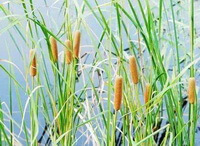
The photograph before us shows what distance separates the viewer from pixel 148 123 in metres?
1.35

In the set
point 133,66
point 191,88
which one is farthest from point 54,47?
point 191,88

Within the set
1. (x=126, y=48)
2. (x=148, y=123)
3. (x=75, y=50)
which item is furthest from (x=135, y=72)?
(x=126, y=48)

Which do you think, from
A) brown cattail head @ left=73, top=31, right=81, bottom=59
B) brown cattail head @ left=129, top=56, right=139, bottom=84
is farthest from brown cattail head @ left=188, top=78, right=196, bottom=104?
brown cattail head @ left=73, top=31, right=81, bottom=59

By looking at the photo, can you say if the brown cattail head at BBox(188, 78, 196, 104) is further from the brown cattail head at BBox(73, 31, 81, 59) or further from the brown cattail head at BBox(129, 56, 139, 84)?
the brown cattail head at BBox(73, 31, 81, 59)

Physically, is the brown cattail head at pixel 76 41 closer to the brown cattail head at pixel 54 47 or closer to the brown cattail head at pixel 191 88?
the brown cattail head at pixel 54 47

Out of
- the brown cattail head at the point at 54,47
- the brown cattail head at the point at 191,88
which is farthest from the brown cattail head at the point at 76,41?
the brown cattail head at the point at 191,88

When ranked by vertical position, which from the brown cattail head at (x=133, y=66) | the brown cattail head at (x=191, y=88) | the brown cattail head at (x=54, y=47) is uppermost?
the brown cattail head at (x=54, y=47)

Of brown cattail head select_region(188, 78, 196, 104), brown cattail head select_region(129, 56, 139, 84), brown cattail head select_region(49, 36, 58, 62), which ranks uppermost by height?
brown cattail head select_region(49, 36, 58, 62)

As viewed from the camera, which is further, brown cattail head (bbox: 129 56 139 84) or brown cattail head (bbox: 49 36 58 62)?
brown cattail head (bbox: 49 36 58 62)

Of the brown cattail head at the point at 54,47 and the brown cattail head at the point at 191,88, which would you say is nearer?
the brown cattail head at the point at 191,88

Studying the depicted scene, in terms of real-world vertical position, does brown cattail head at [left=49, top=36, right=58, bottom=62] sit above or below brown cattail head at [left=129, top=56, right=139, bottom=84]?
above

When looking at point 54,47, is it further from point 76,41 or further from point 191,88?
point 191,88

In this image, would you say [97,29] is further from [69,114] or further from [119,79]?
[119,79]

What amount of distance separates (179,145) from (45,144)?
1.97 feet
